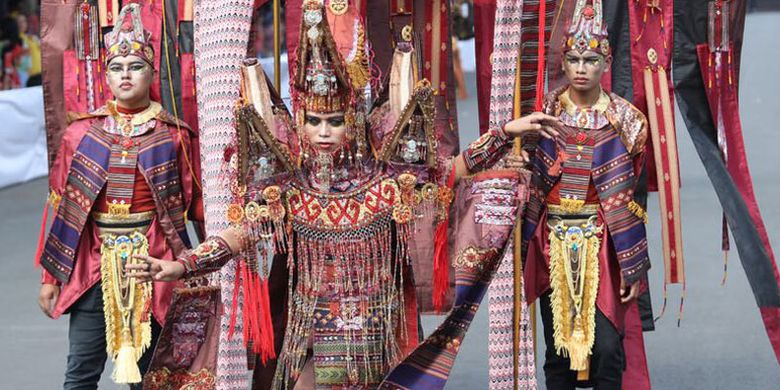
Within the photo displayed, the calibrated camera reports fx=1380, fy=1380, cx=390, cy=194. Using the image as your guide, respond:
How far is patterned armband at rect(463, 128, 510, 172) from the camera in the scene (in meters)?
4.11

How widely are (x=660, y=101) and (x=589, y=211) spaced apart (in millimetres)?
579

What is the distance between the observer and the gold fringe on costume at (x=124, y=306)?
4.92 metres

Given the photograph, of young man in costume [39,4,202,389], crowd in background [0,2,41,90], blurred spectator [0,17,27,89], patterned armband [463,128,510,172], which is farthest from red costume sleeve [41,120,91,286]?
blurred spectator [0,17,27,89]

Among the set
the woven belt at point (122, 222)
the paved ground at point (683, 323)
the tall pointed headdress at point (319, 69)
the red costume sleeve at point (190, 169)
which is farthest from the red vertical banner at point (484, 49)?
the paved ground at point (683, 323)

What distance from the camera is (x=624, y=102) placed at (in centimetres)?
486

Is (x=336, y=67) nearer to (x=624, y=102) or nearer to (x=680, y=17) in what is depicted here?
(x=624, y=102)

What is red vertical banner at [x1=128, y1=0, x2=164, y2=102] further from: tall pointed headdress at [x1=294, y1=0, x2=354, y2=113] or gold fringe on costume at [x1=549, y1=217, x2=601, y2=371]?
gold fringe on costume at [x1=549, y1=217, x2=601, y2=371]

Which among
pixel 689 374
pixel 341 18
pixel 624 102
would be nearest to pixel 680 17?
Result: pixel 624 102

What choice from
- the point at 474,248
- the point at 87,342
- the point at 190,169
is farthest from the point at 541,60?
the point at 87,342

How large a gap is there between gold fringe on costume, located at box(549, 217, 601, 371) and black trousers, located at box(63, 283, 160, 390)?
1462mm

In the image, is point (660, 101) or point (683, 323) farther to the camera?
point (683, 323)

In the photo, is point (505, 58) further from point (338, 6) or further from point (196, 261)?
point (196, 261)

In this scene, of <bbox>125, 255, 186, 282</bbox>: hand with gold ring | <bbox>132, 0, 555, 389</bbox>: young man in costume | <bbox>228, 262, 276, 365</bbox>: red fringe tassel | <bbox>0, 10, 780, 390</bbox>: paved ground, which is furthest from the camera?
<bbox>0, 10, 780, 390</bbox>: paved ground

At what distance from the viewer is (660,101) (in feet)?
16.8
